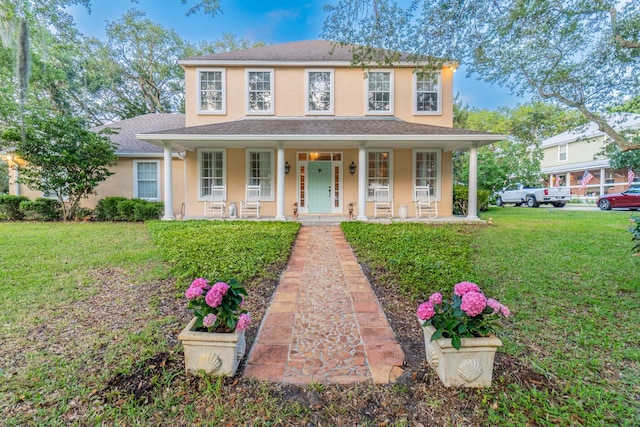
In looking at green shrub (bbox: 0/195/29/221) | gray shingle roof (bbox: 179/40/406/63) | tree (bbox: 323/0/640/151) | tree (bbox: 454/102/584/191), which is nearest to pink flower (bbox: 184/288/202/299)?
tree (bbox: 323/0/640/151)

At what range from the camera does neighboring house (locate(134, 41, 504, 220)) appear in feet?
34.1

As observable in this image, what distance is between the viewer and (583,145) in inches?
836

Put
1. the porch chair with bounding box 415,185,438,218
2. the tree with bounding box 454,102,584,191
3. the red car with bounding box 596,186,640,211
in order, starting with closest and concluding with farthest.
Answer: the porch chair with bounding box 415,185,438,218 < the red car with bounding box 596,186,640,211 < the tree with bounding box 454,102,584,191

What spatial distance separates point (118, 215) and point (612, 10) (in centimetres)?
1413

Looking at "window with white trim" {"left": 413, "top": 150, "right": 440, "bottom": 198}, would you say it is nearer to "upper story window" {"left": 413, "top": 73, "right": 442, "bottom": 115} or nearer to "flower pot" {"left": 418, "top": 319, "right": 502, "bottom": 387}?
"upper story window" {"left": 413, "top": 73, "right": 442, "bottom": 115}

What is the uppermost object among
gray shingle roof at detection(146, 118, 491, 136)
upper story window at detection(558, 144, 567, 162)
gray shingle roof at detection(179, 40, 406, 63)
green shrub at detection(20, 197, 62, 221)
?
gray shingle roof at detection(179, 40, 406, 63)

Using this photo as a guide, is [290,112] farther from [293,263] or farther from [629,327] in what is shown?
[629,327]

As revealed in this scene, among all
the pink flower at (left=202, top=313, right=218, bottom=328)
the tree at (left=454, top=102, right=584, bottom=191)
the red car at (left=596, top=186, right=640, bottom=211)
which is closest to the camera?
the pink flower at (left=202, top=313, right=218, bottom=328)

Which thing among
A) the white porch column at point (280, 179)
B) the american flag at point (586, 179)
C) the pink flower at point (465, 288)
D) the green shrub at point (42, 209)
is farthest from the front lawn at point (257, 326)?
the american flag at point (586, 179)

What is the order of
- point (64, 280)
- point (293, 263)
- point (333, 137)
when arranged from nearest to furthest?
1. point (64, 280)
2. point (293, 263)
3. point (333, 137)

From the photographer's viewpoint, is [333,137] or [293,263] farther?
[333,137]

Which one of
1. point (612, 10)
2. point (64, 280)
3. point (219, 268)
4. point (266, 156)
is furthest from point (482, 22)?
point (64, 280)

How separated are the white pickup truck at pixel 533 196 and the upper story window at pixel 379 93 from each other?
10.4 metres

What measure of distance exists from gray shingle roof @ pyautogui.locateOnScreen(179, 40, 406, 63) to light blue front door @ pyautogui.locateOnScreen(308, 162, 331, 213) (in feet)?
12.0
